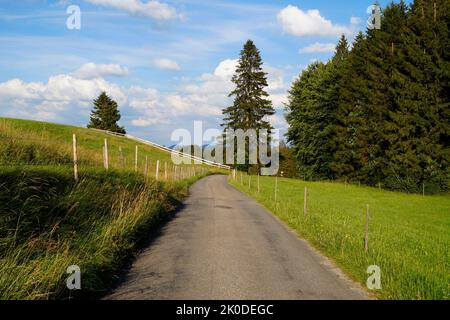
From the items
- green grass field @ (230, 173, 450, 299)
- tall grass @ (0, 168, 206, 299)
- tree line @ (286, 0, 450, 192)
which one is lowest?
green grass field @ (230, 173, 450, 299)

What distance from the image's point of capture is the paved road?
6906mm

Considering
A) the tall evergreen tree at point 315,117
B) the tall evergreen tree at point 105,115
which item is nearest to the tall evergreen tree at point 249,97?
the tall evergreen tree at point 315,117

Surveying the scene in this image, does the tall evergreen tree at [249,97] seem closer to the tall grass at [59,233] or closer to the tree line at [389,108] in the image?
the tree line at [389,108]

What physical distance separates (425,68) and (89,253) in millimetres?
35708

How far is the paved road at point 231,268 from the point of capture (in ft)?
22.7

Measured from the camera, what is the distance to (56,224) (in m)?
7.95

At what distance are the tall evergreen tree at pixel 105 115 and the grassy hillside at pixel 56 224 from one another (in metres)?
86.0

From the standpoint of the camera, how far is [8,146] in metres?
12.5

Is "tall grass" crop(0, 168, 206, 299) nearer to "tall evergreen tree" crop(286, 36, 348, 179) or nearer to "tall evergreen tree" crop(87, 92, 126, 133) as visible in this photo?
"tall evergreen tree" crop(286, 36, 348, 179)

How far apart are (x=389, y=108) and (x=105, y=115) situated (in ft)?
235

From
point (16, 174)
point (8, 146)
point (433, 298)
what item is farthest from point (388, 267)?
point (8, 146)

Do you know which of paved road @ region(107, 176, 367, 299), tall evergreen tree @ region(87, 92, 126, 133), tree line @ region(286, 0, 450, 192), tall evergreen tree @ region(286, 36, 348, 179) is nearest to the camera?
paved road @ region(107, 176, 367, 299)

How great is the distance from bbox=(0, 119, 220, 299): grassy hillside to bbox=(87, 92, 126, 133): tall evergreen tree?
86.0 meters

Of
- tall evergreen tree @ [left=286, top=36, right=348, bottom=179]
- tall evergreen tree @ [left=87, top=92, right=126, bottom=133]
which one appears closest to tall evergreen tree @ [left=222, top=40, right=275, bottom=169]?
tall evergreen tree @ [left=286, top=36, right=348, bottom=179]
